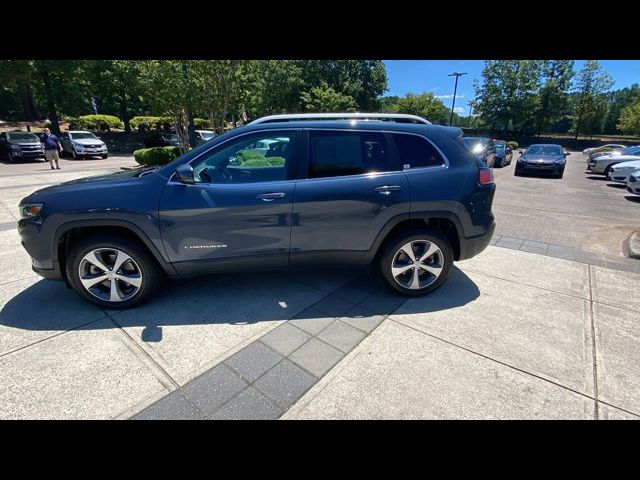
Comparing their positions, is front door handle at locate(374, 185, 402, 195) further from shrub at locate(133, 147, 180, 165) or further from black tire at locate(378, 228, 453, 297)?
shrub at locate(133, 147, 180, 165)

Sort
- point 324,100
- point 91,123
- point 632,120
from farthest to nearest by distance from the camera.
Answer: point 632,120, point 324,100, point 91,123

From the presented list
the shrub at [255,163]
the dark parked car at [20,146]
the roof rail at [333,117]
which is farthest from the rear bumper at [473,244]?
the dark parked car at [20,146]

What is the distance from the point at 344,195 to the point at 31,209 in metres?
2.90

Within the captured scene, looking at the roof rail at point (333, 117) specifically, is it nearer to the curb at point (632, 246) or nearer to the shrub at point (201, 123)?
the curb at point (632, 246)

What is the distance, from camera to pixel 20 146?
15531mm

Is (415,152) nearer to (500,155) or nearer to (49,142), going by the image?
(49,142)

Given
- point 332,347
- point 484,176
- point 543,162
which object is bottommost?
point 332,347

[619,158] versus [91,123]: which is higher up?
[91,123]

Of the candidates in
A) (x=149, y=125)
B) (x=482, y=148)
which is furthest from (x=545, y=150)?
(x=149, y=125)

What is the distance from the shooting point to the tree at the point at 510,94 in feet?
144

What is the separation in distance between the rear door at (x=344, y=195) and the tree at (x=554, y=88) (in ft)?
179

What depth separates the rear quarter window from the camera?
312 cm

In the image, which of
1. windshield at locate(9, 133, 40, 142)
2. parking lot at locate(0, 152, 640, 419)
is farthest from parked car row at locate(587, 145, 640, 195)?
windshield at locate(9, 133, 40, 142)
